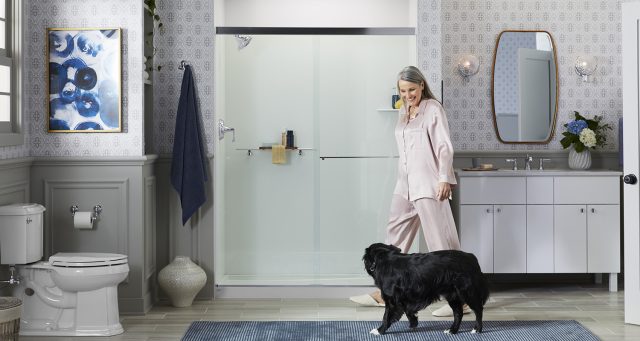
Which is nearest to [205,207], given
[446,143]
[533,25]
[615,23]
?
[446,143]

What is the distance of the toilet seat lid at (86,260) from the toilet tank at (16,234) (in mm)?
143

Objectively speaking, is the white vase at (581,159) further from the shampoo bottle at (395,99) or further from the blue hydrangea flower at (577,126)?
the shampoo bottle at (395,99)

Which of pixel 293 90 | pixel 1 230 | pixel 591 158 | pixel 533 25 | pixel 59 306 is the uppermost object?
pixel 533 25

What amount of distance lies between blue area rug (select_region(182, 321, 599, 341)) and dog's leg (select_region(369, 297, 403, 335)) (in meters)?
0.04

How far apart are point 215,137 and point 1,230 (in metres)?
1.47

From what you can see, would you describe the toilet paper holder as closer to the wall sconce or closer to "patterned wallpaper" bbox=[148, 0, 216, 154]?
"patterned wallpaper" bbox=[148, 0, 216, 154]

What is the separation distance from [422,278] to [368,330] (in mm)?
469

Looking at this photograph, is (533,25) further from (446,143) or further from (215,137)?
(215,137)

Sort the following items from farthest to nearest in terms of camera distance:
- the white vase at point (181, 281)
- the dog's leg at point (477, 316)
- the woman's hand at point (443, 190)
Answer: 1. the white vase at point (181, 281)
2. the woman's hand at point (443, 190)
3. the dog's leg at point (477, 316)

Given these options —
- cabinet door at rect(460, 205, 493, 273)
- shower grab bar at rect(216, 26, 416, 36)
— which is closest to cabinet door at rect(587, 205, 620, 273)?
cabinet door at rect(460, 205, 493, 273)

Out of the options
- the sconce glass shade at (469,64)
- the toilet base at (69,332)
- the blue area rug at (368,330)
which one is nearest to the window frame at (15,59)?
the toilet base at (69,332)

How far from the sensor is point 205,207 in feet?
18.1

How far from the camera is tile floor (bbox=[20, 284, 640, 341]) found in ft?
15.2

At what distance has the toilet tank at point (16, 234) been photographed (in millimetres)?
4539
